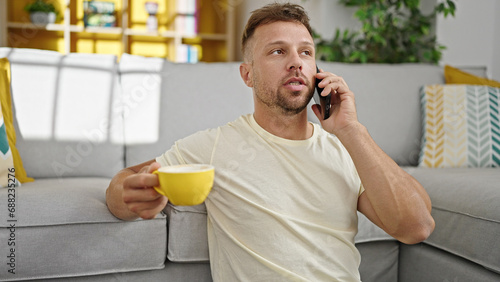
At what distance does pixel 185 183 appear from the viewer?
721 millimetres

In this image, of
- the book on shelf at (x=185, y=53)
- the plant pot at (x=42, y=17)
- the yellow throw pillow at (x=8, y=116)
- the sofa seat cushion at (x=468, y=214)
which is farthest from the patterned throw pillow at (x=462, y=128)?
the plant pot at (x=42, y=17)

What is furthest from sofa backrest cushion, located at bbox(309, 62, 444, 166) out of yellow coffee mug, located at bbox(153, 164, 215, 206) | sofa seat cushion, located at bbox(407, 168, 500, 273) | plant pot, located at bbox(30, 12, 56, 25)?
plant pot, located at bbox(30, 12, 56, 25)

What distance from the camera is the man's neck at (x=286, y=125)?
1206 mm

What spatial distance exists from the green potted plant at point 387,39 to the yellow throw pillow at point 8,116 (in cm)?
176

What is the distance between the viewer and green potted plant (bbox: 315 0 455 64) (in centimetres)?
274

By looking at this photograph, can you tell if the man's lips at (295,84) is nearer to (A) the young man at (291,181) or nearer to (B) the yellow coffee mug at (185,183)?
(A) the young man at (291,181)

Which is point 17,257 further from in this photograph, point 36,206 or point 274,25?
point 274,25

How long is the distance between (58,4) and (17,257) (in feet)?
12.0

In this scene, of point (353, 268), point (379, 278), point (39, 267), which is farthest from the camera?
point (379, 278)

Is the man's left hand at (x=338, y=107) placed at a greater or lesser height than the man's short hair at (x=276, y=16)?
lesser

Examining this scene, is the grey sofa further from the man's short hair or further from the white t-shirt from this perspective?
the man's short hair

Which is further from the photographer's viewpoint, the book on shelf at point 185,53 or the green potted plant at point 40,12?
the book on shelf at point 185,53

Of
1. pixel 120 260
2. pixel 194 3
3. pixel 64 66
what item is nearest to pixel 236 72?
pixel 64 66

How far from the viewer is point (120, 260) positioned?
1268mm
